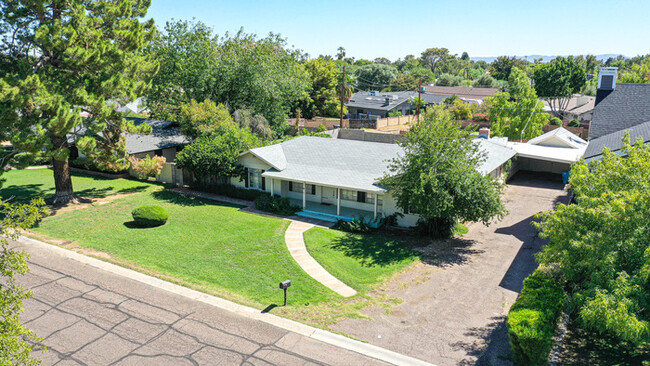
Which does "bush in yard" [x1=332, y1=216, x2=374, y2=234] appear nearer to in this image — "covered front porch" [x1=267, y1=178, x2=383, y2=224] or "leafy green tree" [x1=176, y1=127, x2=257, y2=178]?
"covered front porch" [x1=267, y1=178, x2=383, y2=224]

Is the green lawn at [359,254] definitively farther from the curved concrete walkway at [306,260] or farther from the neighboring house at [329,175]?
the neighboring house at [329,175]

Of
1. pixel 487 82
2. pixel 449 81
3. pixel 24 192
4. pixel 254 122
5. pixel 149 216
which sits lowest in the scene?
pixel 149 216

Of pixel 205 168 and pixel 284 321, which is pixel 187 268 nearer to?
pixel 284 321

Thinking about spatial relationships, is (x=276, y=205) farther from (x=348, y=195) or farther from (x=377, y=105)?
(x=377, y=105)

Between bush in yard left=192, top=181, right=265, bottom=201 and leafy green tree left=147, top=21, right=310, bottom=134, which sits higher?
leafy green tree left=147, top=21, right=310, bottom=134

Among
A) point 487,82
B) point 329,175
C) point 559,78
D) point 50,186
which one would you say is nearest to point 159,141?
point 50,186

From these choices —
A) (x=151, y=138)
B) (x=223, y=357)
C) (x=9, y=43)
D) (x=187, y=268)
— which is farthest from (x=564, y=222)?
(x=151, y=138)

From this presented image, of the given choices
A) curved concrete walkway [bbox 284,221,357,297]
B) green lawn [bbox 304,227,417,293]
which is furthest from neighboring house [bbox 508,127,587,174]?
curved concrete walkway [bbox 284,221,357,297]
